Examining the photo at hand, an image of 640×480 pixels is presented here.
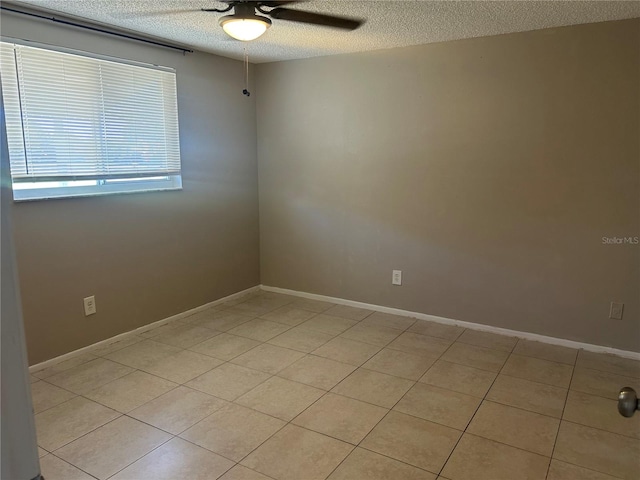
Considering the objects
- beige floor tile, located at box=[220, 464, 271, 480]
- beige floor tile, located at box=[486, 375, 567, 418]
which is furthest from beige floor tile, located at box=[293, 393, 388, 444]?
beige floor tile, located at box=[486, 375, 567, 418]

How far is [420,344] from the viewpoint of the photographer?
10.5ft

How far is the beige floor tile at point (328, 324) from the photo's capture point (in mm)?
3475

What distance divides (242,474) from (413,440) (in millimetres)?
795

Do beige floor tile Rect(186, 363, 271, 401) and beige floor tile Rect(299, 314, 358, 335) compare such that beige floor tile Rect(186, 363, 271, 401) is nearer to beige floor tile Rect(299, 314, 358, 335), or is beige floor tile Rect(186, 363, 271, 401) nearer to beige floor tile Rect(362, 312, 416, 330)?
beige floor tile Rect(299, 314, 358, 335)

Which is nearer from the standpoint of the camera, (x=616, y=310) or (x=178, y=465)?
(x=178, y=465)

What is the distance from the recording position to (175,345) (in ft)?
10.4

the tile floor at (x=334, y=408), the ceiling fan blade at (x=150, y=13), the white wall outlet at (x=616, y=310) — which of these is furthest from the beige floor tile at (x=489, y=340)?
the ceiling fan blade at (x=150, y=13)

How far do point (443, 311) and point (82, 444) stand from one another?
262 centimetres

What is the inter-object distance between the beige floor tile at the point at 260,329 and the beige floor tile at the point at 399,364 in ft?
2.72

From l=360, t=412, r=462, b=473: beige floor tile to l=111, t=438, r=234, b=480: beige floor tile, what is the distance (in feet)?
2.20

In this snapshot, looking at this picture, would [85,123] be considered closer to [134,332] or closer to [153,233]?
[153,233]

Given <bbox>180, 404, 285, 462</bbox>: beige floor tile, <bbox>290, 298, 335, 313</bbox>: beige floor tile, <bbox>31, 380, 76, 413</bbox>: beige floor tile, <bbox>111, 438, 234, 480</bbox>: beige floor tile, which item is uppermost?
<bbox>290, 298, 335, 313</bbox>: beige floor tile

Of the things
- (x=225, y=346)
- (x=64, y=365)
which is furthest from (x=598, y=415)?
(x=64, y=365)

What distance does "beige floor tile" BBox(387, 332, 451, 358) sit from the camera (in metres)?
3.06
